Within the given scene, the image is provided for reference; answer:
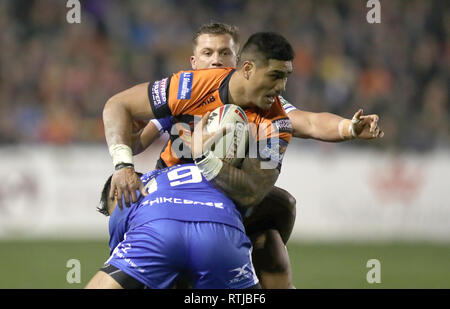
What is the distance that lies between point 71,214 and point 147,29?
14.9 feet

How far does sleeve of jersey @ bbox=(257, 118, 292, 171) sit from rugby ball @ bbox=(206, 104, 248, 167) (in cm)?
15

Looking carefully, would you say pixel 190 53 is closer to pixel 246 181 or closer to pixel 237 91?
pixel 237 91

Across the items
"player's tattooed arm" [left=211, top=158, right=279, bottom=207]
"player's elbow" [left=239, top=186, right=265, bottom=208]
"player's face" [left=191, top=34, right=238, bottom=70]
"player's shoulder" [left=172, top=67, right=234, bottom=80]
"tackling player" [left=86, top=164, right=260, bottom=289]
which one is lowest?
"tackling player" [left=86, top=164, right=260, bottom=289]

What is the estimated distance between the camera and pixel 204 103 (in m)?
4.97

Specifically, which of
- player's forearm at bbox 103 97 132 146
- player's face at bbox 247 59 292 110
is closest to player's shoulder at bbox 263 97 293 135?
player's face at bbox 247 59 292 110

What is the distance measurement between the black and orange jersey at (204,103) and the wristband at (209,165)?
0.33m

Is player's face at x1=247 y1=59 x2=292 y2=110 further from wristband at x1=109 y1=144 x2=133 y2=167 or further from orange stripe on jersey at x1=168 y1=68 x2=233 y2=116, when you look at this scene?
wristband at x1=109 y1=144 x2=133 y2=167

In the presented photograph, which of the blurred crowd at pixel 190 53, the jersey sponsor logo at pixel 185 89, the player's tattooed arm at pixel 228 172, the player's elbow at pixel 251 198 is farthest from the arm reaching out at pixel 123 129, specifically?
the blurred crowd at pixel 190 53

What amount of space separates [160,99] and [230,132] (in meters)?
0.56

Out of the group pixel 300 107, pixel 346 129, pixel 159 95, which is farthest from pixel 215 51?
pixel 300 107

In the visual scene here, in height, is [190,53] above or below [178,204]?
above

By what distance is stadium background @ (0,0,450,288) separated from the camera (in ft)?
42.1

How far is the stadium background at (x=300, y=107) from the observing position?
12.8 m

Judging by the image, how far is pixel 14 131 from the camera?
13617 mm
